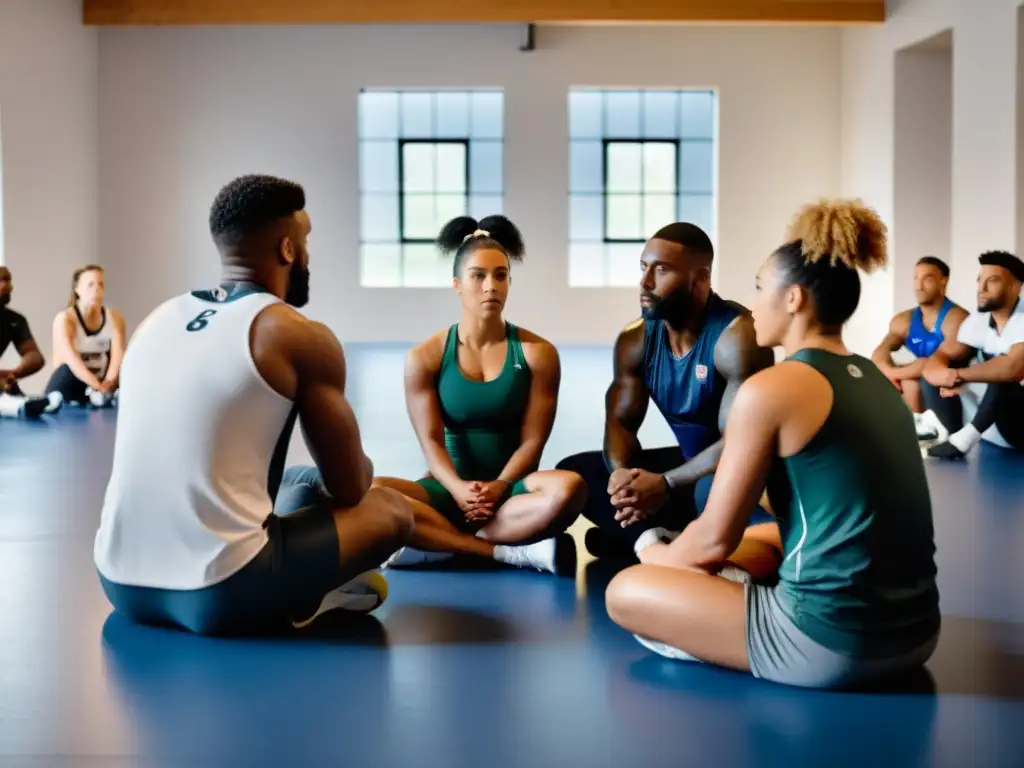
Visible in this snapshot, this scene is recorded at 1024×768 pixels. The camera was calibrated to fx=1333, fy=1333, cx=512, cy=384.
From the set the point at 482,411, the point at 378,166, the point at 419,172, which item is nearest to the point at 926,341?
the point at 482,411

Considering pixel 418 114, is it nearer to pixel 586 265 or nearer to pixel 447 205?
pixel 447 205

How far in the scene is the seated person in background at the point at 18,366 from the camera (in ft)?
25.9

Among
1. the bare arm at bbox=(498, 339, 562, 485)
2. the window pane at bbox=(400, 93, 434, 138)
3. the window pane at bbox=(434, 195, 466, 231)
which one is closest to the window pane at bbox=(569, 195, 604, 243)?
the window pane at bbox=(434, 195, 466, 231)

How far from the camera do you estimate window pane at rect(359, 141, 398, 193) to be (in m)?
14.6

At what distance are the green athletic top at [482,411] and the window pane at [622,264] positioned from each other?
10.9 metres

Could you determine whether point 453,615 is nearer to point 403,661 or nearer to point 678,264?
point 403,661

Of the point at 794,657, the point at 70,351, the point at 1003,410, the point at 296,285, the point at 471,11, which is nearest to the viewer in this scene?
the point at 794,657

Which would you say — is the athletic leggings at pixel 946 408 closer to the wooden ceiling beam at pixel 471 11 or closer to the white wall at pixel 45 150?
the wooden ceiling beam at pixel 471 11

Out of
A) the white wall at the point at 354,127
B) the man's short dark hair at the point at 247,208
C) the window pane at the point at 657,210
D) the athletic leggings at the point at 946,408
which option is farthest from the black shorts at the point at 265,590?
the window pane at the point at 657,210

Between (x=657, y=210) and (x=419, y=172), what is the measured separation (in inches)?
104

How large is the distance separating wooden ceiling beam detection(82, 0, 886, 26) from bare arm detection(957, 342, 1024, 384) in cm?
642

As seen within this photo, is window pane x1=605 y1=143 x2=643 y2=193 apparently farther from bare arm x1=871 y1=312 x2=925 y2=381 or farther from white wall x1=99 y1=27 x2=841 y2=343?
bare arm x1=871 y1=312 x2=925 y2=381

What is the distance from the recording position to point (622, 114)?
1455 cm

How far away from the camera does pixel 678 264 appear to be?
140 inches
